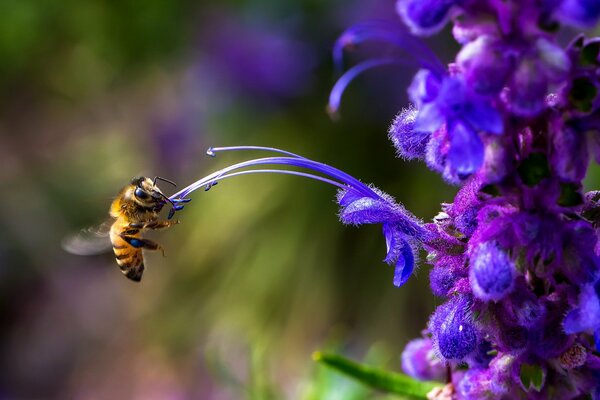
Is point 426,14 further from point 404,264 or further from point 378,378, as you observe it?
point 378,378

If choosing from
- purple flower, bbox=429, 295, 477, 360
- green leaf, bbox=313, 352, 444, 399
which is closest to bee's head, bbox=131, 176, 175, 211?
green leaf, bbox=313, 352, 444, 399

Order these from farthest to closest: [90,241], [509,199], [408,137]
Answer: [90,241]
[408,137]
[509,199]

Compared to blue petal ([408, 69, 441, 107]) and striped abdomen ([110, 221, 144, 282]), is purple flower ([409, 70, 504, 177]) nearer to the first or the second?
blue petal ([408, 69, 441, 107])

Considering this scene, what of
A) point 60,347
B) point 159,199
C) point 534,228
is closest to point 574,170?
point 534,228

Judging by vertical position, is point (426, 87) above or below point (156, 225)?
above

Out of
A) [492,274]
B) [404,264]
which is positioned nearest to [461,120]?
[492,274]
